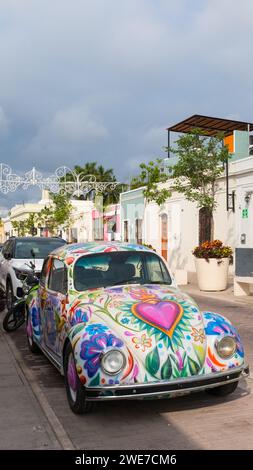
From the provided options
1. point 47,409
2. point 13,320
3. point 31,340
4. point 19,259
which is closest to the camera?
point 47,409

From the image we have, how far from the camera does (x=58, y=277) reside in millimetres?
5977

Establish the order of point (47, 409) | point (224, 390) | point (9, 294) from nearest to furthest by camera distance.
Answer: point (47, 409) → point (224, 390) → point (9, 294)

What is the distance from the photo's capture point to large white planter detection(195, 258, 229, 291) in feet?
50.9

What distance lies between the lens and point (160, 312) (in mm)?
4621

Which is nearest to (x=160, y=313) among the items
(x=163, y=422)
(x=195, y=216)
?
(x=163, y=422)

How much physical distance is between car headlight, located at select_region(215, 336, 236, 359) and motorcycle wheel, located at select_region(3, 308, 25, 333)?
5157mm

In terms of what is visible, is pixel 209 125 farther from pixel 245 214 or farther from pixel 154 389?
pixel 154 389

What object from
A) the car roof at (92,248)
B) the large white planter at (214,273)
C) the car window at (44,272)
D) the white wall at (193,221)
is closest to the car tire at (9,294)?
the car window at (44,272)

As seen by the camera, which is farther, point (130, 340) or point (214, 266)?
point (214, 266)

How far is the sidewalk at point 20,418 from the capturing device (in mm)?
3996

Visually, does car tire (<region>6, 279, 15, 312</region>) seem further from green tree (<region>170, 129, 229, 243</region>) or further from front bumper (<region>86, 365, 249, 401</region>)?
green tree (<region>170, 129, 229, 243</region>)

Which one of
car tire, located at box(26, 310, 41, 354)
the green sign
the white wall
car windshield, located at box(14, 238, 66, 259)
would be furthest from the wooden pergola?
car tire, located at box(26, 310, 41, 354)

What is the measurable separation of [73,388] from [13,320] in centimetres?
475
